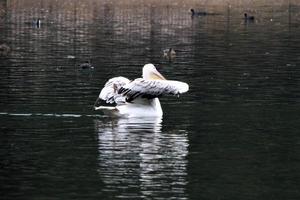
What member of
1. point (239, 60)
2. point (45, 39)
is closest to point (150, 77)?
point (239, 60)

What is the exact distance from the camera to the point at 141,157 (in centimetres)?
1989

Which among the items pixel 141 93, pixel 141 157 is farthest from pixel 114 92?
pixel 141 157

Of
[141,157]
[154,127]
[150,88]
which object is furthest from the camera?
[150,88]

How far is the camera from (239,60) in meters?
43.3

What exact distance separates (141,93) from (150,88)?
0.85 ft

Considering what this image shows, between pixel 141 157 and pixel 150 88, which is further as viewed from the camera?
pixel 150 88

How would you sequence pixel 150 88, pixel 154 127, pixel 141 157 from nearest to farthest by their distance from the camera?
pixel 141 157 < pixel 154 127 < pixel 150 88

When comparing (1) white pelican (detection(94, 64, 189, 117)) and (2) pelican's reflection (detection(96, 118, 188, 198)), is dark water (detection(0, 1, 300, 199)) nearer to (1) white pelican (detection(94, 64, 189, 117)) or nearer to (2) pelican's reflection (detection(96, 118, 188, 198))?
(2) pelican's reflection (detection(96, 118, 188, 198))

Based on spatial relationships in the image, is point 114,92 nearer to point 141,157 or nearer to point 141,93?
point 141,93

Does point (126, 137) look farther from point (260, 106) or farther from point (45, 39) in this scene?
point (45, 39)

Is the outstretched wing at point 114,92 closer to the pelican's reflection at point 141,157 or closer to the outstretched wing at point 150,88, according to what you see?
the outstretched wing at point 150,88

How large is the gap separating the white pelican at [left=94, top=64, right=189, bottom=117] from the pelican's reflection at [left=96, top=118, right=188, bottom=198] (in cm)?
39

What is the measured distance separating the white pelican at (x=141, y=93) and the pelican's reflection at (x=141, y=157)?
1.27 feet

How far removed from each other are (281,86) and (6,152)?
14.2m
